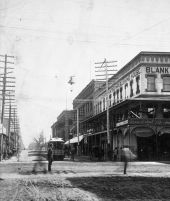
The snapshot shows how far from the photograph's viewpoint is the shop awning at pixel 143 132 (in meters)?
33.5

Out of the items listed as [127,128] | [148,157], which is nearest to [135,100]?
[127,128]

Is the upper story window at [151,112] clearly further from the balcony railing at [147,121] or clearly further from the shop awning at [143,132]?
the shop awning at [143,132]

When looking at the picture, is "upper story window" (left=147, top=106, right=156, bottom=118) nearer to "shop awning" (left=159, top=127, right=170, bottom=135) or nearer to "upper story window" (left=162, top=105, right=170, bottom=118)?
"upper story window" (left=162, top=105, right=170, bottom=118)

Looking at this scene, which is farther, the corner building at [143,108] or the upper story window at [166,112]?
the upper story window at [166,112]

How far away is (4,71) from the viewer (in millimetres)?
39281

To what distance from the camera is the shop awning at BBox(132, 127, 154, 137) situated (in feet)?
110

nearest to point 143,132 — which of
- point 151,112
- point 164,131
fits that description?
point 164,131

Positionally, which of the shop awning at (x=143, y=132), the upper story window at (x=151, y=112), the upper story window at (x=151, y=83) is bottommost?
the shop awning at (x=143, y=132)

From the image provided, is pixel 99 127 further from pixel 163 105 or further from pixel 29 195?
pixel 29 195

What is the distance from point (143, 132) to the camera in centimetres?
A: 3359

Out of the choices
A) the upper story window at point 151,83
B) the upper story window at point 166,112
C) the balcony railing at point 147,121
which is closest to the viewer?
the balcony railing at point 147,121

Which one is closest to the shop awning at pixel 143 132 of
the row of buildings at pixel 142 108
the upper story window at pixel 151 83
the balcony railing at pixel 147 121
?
the row of buildings at pixel 142 108

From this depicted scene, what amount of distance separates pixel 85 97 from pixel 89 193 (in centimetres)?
5911

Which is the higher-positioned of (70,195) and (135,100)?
(135,100)
